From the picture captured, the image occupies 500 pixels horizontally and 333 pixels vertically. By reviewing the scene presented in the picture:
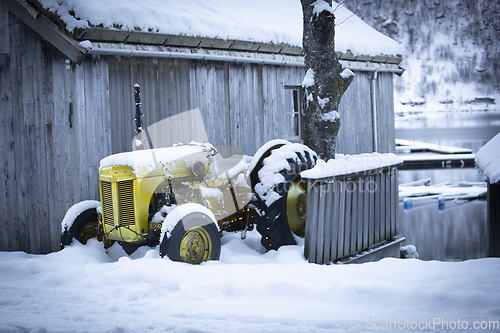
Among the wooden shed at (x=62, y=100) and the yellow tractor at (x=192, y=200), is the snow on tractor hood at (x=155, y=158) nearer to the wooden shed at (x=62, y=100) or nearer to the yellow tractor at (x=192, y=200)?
the yellow tractor at (x=192, y=200)

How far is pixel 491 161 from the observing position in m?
4.21

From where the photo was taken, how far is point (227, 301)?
3164 millimetres

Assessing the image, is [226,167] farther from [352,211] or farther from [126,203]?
[352,211]

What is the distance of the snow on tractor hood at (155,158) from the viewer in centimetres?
425

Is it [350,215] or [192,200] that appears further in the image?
[350,215]

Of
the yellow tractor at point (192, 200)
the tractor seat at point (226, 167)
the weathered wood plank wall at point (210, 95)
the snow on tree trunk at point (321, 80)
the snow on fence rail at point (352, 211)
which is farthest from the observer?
the weathered wood plank wall at point (210, 95)

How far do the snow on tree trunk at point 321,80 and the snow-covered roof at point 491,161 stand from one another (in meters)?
2.11

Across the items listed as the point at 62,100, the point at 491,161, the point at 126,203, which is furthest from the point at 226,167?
the point at 491,161

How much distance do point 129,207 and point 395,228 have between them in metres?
3.78

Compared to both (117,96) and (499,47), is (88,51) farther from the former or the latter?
(499,47)

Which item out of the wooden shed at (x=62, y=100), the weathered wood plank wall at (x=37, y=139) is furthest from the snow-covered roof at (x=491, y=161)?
the weathered wood plank wall at (x=37, y=139)

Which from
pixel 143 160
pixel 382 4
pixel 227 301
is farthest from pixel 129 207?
pixel 382 4

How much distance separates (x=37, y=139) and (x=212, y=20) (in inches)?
140

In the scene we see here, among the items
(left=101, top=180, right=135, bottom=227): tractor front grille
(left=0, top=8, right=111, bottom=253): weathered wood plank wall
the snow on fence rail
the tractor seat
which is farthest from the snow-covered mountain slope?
(left=101, top=180, right=135, bottom=227): tractor front grille
